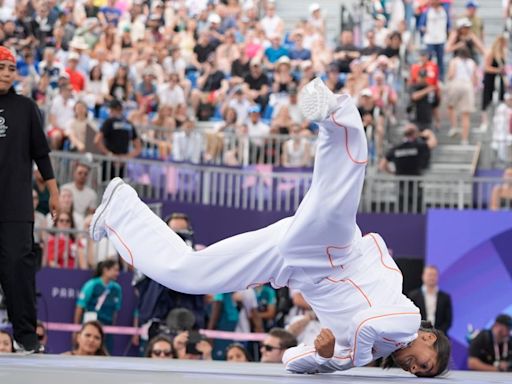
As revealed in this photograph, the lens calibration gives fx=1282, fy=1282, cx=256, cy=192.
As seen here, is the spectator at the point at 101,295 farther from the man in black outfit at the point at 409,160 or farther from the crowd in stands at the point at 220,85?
the man in black outfit at the point at 409,160

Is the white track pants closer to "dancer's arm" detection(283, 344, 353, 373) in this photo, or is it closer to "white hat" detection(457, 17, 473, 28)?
"dancer's arm" detection(283, 344, 353, 373)

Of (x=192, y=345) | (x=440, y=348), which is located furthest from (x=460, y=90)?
(x=440, y=348)

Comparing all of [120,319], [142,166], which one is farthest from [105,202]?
[142,166]

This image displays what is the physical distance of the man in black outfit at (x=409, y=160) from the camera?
1728 centimetres

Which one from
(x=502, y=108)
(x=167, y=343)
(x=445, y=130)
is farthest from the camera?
(x=445, y=130)

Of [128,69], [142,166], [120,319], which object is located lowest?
[120,319]

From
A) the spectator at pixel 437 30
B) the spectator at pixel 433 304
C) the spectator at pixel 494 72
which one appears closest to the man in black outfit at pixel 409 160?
the spectator at pixel 494 72

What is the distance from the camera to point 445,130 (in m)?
20.1

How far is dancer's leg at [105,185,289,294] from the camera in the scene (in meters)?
7.12

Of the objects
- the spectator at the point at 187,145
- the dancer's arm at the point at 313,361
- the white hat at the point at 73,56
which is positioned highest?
the white hat at the point at 73,56

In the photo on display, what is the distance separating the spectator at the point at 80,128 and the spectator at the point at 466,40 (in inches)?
272

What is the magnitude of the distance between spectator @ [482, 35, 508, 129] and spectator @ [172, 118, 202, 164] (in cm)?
480

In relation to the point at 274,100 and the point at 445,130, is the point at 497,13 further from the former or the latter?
the point at 274,100

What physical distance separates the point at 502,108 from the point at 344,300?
40.7 feet
